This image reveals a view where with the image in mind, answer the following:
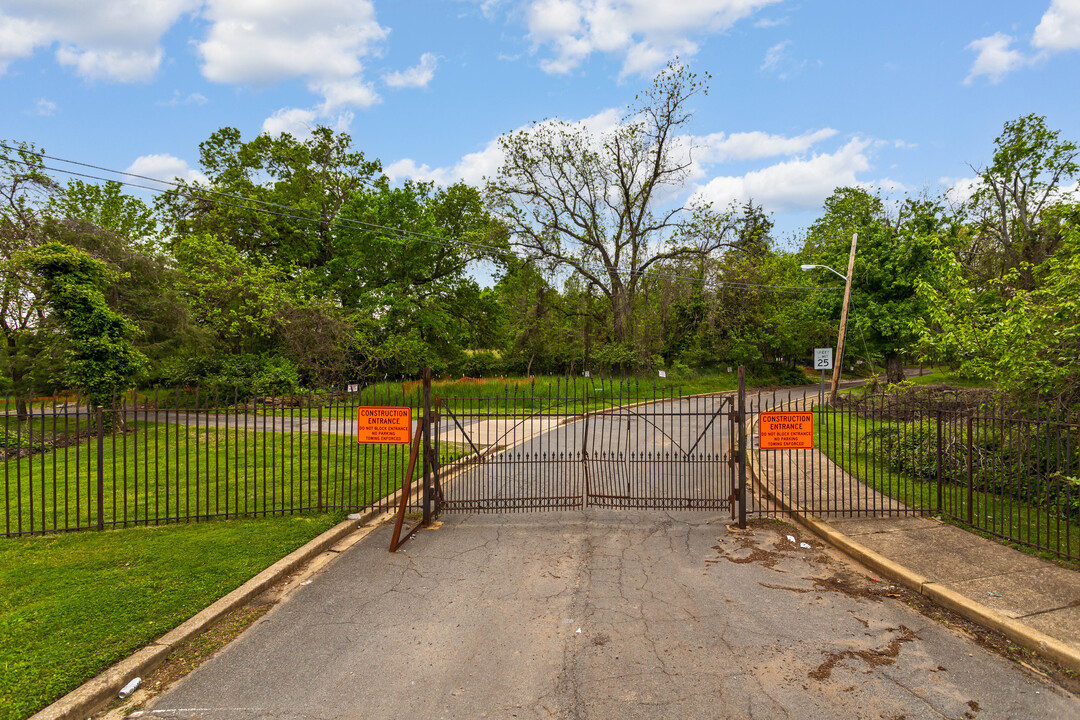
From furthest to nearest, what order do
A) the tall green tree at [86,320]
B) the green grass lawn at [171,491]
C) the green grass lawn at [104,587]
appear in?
1. the tall green tree at [86,320]
2. the green grass lawn at [171,491]
3. the green grass lawn at [104,587]

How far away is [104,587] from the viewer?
5379mm

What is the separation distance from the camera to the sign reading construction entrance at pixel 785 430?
7.62 metres

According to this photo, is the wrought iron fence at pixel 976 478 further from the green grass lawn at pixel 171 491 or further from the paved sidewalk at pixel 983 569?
the green grass lawn at pixel 171 491

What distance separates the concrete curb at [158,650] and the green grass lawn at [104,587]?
0.27 feet

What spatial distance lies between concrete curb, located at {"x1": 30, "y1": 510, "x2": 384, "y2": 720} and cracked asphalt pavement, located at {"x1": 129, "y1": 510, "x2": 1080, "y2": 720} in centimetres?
34

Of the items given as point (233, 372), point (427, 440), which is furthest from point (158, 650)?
point (233, 372)

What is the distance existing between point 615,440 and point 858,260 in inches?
628

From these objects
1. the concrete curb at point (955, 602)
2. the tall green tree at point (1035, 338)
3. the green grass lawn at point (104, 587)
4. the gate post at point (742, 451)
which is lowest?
the concrete curb at point (955, 602)

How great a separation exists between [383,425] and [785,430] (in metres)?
5.51

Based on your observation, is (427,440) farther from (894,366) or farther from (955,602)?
(894,366)

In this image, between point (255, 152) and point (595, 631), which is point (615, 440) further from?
point (255, 152)

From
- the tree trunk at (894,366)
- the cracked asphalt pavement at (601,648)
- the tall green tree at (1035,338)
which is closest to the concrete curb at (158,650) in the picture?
the cracked asphalt pavement at (601,648)

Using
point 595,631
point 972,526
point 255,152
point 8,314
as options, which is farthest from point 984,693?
point 255,152

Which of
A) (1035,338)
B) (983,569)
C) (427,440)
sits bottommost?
(983,569)
